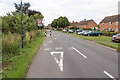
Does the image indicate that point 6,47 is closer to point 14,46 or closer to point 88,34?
point 14,46

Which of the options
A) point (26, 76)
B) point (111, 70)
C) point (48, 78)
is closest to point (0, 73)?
point (26, 76)

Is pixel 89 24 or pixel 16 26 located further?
pixel 89 24

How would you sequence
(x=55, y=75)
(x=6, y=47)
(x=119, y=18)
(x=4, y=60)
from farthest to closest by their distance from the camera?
(x=119, y=18) → (x=6, y=47) → (x=4, y=60) → (x=55, y=75)

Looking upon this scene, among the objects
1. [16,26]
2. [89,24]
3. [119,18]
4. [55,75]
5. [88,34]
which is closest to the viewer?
[55,75]

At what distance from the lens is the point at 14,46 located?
8.83 metres

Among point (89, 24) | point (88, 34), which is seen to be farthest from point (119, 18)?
point (89, 24)

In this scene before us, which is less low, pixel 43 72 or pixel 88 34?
pixel 88 34

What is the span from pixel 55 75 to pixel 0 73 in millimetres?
2733

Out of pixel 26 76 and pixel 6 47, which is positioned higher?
pixel 6 47

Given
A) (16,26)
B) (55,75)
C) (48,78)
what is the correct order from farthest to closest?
(16,26), (55,75), (48,78)

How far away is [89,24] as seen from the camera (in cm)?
7081

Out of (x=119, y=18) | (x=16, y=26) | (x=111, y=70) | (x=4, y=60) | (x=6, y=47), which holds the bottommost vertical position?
(x=111, y=70)

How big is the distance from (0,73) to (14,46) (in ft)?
13.0

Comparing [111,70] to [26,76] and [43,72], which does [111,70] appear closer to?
[43,72]
